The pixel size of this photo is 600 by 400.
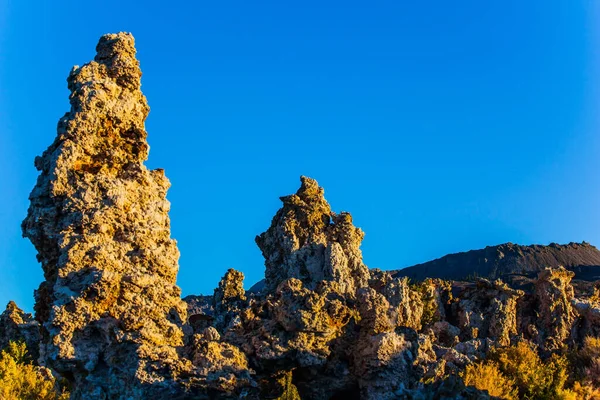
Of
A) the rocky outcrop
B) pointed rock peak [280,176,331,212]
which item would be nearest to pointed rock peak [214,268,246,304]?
pointed rock peak [280,176,331,212]

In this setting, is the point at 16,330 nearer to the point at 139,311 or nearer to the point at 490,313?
the point at 490,313

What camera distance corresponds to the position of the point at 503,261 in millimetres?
116062

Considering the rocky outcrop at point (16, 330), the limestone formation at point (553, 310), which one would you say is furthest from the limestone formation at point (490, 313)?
the rocky outcrop at point (16, 330)

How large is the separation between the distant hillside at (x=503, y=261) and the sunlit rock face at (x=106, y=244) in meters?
97.8

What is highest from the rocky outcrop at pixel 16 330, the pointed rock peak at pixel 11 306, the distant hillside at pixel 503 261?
the distant hillside at pixel 503 261

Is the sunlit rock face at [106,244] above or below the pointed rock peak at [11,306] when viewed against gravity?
below

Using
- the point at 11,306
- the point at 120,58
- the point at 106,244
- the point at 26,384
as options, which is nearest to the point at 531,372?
the point at 106,244

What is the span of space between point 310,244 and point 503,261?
100 metres

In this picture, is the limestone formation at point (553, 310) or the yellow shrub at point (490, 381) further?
the limestone formation at point (553, 310)

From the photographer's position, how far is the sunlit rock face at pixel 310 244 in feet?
76.4

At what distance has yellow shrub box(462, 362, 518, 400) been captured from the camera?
56.5 ft

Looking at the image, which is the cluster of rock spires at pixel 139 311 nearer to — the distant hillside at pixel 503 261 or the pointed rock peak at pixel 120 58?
the pointed rock peak at pixel 120 58

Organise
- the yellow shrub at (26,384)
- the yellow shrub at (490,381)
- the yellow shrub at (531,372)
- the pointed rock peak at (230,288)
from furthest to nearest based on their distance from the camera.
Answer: the pointed rock peak at (230,288), the yellow shrub at (26,384), the yellow shrub at (531,372), the yellow shrub at (490,381)

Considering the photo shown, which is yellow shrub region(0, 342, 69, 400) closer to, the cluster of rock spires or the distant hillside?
the cluster of rock spires
